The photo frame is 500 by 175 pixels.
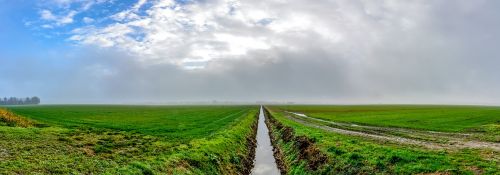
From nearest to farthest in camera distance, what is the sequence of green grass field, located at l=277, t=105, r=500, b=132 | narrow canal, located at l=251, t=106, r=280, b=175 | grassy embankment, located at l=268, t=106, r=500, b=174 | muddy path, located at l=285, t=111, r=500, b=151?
grassy embankment, located at l=268, t=106, r=500, b=174 → muddy path, located at l=285, t=111, r=500, b=151 → narrow canal, located at l=251, t=106, r=280, b=175 → green grass field, located at l=277, t=105, r=500, b=132

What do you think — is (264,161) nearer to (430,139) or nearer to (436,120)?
(430,139)

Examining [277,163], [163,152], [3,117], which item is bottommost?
[277,163]

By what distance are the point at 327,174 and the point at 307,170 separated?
2205mm

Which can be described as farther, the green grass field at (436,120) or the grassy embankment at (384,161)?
the green grass field at (436,120)

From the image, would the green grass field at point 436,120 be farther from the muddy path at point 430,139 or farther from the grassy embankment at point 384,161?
the grassy embankment at point 384,161

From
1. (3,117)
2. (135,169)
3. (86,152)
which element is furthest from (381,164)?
(3,117)

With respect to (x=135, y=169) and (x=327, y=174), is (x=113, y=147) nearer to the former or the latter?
(x=135, y=169)

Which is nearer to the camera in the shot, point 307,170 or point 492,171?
point 492,171

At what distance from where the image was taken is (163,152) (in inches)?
979

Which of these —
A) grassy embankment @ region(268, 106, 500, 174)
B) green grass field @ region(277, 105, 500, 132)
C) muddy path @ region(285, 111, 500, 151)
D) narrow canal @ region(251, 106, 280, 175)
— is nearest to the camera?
grassy embankment @ region(268, 106, 500, 174)

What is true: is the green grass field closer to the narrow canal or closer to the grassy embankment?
the narrow canal


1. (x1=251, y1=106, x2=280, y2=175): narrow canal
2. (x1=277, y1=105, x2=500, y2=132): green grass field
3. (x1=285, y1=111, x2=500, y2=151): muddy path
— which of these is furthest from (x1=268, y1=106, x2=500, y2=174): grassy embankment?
(x1=277, y1=105, x2=500, y2=132): green grass field

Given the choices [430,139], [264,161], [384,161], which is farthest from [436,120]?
[384,161]

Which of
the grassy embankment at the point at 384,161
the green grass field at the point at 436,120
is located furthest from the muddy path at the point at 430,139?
the green grass field at the point at 436,120
